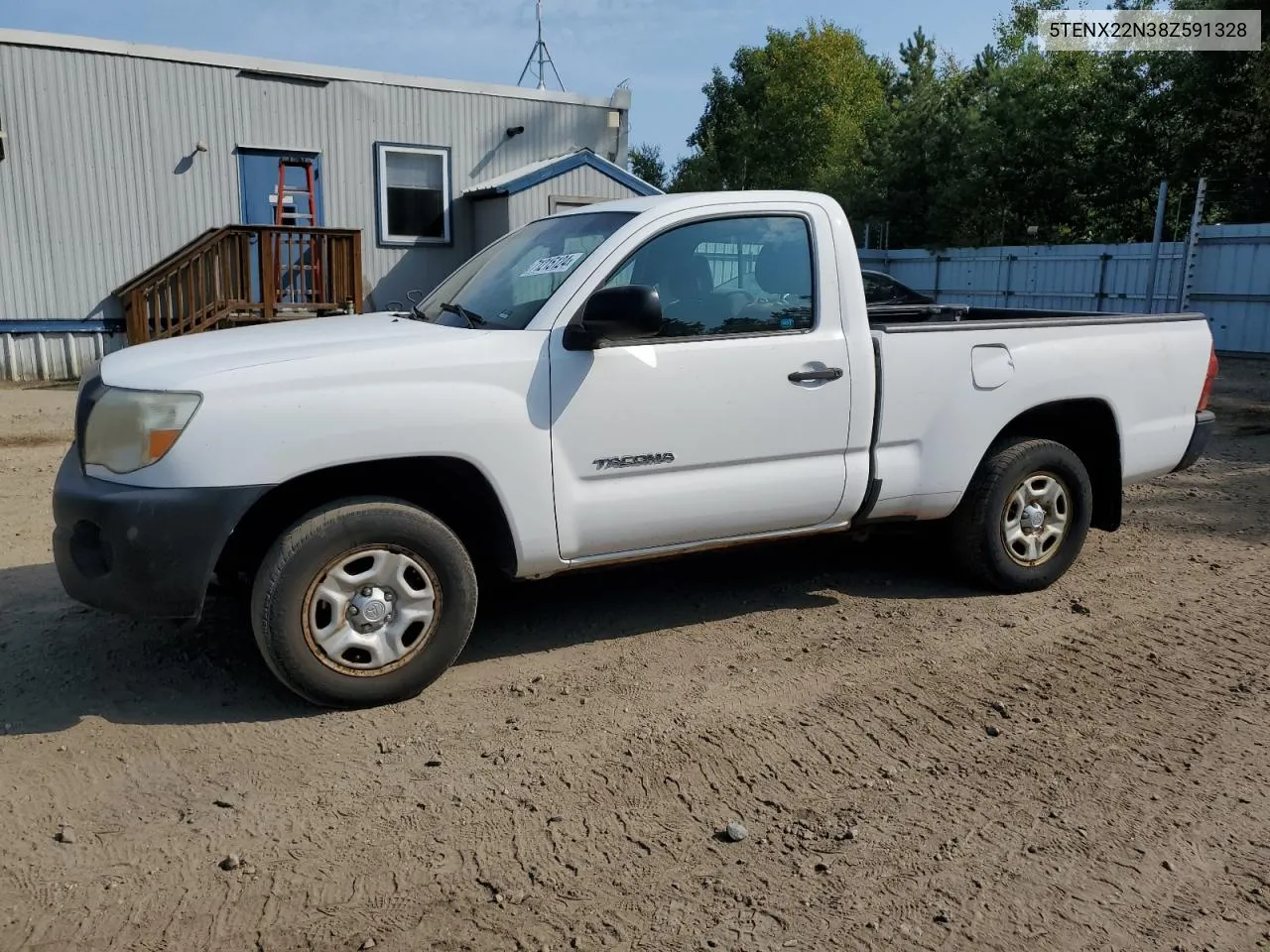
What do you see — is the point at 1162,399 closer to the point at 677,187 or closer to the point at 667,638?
the point at 667,638

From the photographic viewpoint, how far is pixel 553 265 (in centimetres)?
440

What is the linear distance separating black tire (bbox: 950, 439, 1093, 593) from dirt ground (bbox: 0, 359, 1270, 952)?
15cm

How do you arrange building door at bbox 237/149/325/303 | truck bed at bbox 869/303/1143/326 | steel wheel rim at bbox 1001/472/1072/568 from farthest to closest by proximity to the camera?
1. building door at bbox 237/149/325/303
2. truck bed at bbox 869/303/1143/326
3. steel wheel rim at bbox 1001/472/1072/568

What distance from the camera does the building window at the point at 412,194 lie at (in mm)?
15125

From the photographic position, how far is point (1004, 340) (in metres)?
5.04

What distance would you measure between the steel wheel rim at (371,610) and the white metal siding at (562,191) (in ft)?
37.9

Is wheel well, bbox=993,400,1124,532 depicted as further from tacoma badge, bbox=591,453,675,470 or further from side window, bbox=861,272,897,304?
side window, bbox=861,272,897,304

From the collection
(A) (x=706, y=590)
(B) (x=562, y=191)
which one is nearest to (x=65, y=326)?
(B) (x=562, y=191)

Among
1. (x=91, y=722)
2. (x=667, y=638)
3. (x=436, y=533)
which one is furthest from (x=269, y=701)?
(x=667, y=638)

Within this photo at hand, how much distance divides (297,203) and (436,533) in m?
12.0

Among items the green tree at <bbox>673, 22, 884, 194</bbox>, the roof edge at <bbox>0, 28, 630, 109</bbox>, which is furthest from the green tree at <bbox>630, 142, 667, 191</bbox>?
the roof edge at <bbox>0, 28, 630, 109</bbox>

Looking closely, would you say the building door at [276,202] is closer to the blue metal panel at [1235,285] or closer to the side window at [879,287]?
the side window at [879,287]

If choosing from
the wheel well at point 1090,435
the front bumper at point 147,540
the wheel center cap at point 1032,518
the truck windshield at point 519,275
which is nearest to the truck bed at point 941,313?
the wheel well at point 1090,435

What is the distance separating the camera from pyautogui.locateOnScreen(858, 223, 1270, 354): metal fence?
55.4ft
